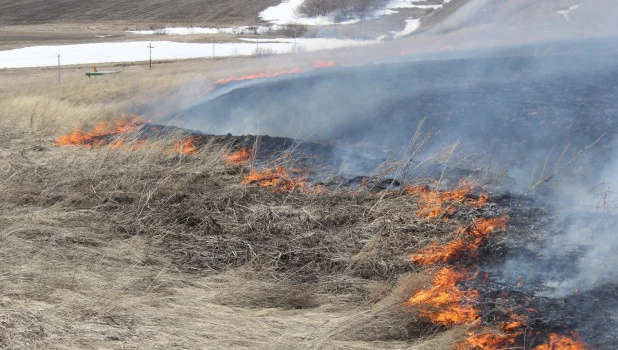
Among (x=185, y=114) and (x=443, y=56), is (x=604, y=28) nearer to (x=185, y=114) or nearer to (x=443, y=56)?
(x=443, y=56)

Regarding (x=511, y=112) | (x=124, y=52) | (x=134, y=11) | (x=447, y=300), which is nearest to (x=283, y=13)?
(x=134, y=11)

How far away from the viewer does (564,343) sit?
5039mm

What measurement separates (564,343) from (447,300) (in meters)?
1.14

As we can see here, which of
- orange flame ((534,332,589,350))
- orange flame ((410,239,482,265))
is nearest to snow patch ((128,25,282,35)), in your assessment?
orange flame ((410,239,482,265))

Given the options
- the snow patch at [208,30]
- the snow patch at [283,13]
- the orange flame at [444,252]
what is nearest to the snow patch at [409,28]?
the orange flame at [444,252]

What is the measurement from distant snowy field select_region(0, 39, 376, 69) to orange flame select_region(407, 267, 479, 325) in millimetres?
26550

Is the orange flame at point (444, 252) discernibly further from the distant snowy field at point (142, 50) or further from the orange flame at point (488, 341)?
the distant snowy field at point (142, 50)

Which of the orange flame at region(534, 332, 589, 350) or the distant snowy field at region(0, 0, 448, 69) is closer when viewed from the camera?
the orange flame at region(534, 332, 589, 350)

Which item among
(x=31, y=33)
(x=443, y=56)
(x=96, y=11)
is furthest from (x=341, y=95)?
(x=96, y=11)

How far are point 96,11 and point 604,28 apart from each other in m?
55.0

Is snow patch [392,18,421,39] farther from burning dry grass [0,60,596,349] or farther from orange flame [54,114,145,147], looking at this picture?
burning dry grass [0,60,596,349]

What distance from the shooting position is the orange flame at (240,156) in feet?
35.1

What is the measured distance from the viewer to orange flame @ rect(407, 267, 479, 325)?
552 centimetres

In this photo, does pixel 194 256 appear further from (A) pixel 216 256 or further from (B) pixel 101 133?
(B) pixel 101 133
